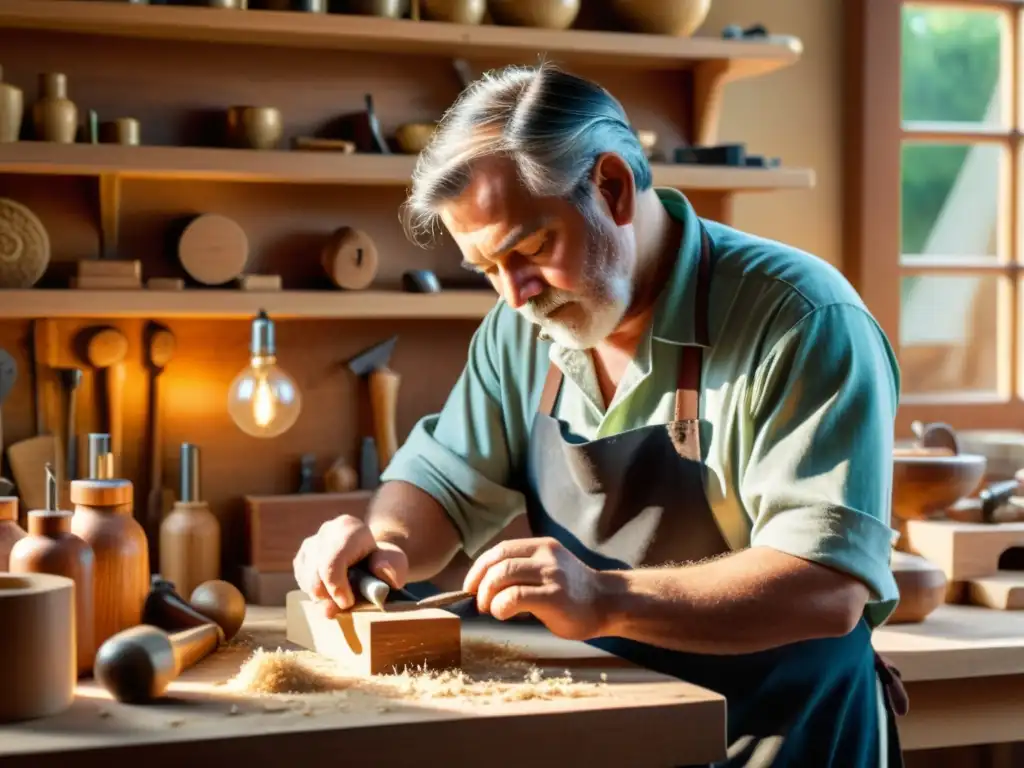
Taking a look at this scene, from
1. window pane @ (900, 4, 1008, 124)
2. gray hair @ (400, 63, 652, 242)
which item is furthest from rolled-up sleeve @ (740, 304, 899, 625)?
window pane @ (900, 4, 1008, 124)

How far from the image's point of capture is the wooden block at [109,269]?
3.11 m

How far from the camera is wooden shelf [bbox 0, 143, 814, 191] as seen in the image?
2.99m

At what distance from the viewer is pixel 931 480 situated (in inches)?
119

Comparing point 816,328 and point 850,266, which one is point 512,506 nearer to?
point 816,328

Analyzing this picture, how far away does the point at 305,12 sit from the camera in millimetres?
3162

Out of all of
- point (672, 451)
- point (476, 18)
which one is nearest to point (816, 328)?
point (672, 451)

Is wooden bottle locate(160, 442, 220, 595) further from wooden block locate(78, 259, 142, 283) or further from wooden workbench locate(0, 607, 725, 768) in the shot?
wooden workbench locate(0, 607, 725, 768)

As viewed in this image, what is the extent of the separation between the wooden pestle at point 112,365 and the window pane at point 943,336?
2547 millimetres

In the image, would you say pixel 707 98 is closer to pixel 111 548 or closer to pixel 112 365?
pixel 112 365

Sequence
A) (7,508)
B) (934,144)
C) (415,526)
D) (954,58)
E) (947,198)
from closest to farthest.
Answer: (7,508)
(415,526)
(934,144)
(954,58)
(947,198)

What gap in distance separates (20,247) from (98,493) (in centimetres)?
129

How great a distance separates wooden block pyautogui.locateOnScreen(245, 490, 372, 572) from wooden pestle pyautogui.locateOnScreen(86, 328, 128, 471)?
13.7 inches

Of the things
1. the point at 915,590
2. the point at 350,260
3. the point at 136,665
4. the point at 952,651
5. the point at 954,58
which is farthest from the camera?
the point at 954,58

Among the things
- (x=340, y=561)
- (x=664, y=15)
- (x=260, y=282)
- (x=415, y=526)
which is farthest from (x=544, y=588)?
(x=664, y=15)
